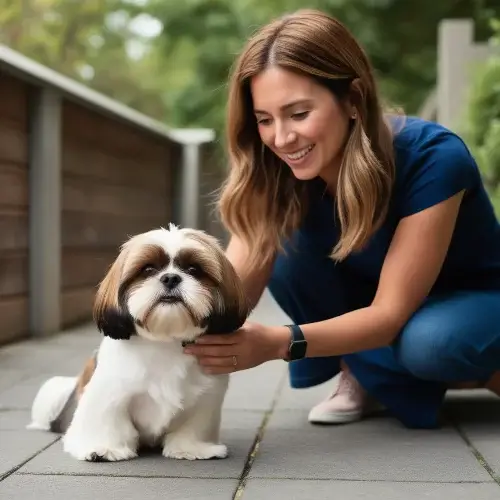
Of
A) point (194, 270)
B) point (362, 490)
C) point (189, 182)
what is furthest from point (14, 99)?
point (189, 182)

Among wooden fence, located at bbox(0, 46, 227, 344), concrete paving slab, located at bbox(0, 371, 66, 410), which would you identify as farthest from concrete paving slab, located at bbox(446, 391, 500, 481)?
wooden fence, located at bbox(0, 46, 227, 344)

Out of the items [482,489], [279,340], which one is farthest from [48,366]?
[482,489]

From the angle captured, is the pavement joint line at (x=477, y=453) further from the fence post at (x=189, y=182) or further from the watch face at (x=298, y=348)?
the fence post at (x=189, y=182)

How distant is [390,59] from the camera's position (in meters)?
11.2

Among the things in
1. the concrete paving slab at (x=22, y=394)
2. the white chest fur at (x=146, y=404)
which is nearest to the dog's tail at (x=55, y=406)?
the white chest fur at (x=146, y=404)

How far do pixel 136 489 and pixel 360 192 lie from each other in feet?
3.72

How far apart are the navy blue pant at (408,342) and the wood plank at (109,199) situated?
309 centimetres

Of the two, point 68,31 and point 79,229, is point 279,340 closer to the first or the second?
point 79,229

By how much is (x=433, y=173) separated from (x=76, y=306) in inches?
156

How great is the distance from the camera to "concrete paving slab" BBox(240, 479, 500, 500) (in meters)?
2.17

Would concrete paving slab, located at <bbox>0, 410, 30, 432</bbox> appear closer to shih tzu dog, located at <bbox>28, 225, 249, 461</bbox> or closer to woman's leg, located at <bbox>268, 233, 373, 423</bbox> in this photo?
shih tzu dog, located at <bbox>28, 225, 249, 461</bbox>

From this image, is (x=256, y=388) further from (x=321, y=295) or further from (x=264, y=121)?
(x=264, y=121)

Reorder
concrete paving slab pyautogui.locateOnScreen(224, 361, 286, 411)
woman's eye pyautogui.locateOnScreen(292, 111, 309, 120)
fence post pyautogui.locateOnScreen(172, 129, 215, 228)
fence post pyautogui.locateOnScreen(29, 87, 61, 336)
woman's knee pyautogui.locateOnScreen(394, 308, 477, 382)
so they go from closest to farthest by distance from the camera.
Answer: woman's eye pyautogui.locateOnScreen(292, 111, 309, 120), woman's knee pyautogui.locateOnScreen(394, 308, 477, 382), concrete paving slab pyautogui.locateOnScreen(224, 361, 286, 411), fence post pyautogui.locateOnScreen(29, 87, 61, 336), fence post pyautogui.locateOnScreen(172, 129, 215, 228)

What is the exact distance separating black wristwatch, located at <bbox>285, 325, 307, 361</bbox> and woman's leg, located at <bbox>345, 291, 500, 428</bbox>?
44cm
